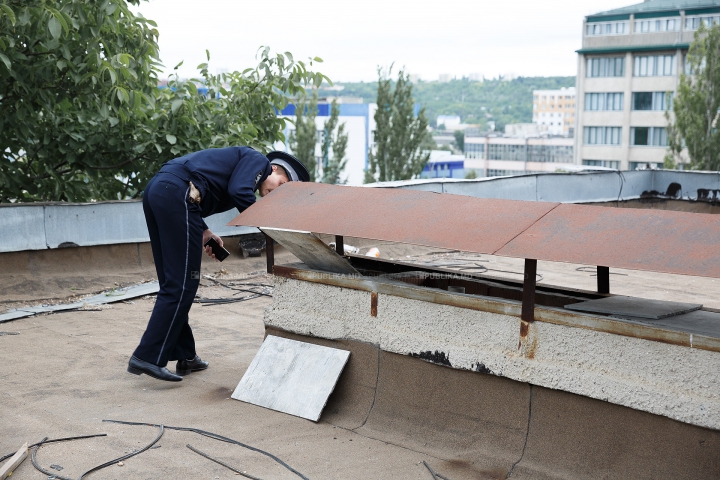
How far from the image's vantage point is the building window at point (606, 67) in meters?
60.0

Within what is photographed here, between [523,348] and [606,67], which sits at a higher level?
[606,67]

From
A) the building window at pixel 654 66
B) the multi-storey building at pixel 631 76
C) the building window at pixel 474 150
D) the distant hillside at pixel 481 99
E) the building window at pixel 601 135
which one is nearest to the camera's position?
the building window at pixel 654 66

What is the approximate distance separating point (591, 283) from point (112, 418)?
248 inches

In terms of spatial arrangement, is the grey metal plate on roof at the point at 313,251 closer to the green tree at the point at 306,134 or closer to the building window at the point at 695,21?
the green tree at the point at 306,134

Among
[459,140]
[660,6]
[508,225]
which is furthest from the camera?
[459,140]

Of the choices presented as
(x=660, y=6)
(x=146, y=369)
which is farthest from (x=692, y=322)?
(x=660, y=6)

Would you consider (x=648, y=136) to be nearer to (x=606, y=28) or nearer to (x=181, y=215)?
(x=606, y=28)

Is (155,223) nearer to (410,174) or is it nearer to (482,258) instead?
(482,258)

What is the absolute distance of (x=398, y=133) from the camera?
133 ft

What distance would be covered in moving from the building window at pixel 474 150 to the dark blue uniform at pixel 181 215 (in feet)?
357

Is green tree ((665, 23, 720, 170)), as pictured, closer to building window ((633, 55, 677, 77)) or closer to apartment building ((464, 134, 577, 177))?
building window ((633, 55, 677, 77))

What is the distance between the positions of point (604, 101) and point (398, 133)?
27.3 meters

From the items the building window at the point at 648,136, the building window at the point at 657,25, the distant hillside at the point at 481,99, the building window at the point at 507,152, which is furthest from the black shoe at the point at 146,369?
the distant hillside at the point at 481,99

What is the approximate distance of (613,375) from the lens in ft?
11.0
